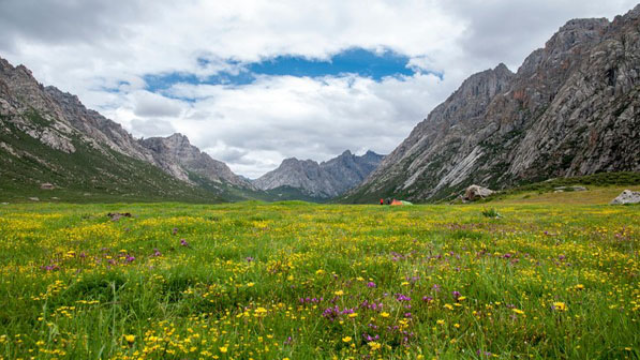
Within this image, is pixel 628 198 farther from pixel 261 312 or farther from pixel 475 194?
pixel 261 312

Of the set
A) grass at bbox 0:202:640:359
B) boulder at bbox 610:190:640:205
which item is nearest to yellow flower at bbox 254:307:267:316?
grass at bbox 0:202:640:359

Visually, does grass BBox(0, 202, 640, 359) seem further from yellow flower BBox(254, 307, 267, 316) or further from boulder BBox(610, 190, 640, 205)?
boulder BBox(610, 190, 640, 205)

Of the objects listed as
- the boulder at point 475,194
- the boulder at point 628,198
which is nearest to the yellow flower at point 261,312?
the boulder at point 628,198

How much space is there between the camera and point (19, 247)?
8.30 metres

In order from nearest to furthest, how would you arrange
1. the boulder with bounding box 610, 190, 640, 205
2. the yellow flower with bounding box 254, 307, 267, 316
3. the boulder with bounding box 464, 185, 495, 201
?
the yellow flower with bounding box 254, 307, 267, 316 → the boulder with bounding box 610, 190, 640, 205 → the boulder with bounding box 464, 185, 495, 201

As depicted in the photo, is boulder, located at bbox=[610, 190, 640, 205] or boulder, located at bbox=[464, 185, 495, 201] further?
boulder, located at bbox=[464, 185, 495, 201]

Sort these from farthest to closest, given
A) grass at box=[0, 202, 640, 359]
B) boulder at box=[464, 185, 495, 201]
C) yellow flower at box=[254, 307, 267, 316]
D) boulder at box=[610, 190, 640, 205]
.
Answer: boulder at box=[464, 185, 495, 201] < boulder at box=[610, 190, 640, 205] < yellow flower at box=[254, 307, 267, 316] < grass at box=[0, 202, 640, 359]

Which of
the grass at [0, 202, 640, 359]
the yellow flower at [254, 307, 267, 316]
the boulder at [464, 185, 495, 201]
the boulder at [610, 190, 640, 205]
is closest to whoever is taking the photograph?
the grass at [0, 202, 640, 359]

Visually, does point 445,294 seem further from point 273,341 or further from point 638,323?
point 273,341

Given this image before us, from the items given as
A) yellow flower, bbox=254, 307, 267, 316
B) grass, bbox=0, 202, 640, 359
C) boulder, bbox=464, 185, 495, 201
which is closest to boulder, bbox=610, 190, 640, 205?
grass, bbox=0, 202, 640, 359

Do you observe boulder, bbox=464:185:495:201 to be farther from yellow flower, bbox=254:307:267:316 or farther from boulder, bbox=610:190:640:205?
yellow flower, bbox=254:307:267:316

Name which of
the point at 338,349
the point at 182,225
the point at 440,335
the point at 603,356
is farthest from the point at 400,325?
the point at 182,225

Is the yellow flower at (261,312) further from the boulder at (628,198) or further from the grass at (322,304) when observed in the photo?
the boulder at (628,198)

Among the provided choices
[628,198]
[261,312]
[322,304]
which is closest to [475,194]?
[628,198]
